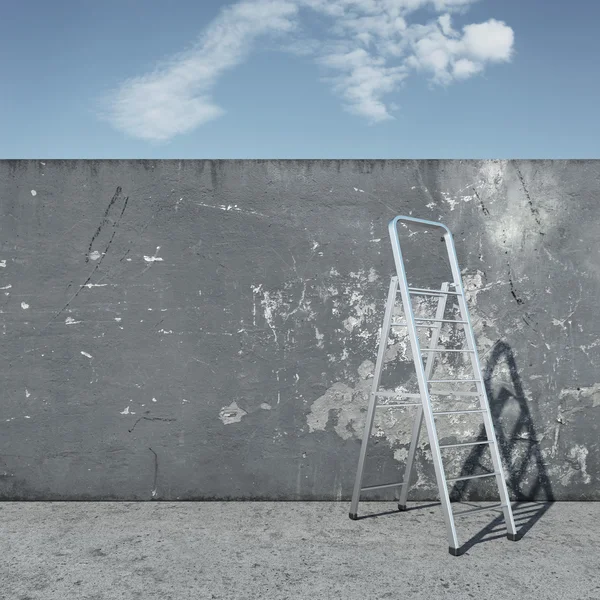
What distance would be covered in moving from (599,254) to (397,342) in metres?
1.57

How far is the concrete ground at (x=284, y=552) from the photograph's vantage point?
301 centimetres

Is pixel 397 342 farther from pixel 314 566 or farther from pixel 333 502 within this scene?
pixel 314 566

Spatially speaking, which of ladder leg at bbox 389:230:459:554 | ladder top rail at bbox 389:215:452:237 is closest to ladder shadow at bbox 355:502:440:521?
ladder leg at bbox 389:230:459:554

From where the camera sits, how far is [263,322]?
4508mm

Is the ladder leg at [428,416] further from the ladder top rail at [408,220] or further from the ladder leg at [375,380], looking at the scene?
the ladder leg at [375,380]

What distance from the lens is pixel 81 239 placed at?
14.9 ft

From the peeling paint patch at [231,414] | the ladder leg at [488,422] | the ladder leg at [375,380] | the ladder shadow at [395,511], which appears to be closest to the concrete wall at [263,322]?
the peeling paint patch at [231,414]

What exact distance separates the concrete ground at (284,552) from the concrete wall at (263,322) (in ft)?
0.97

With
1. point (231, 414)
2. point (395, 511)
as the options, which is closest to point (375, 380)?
point (395, 511)

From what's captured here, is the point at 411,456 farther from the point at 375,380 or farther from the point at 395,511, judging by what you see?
the point at 375,380

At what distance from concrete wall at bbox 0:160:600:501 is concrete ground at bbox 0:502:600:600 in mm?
294

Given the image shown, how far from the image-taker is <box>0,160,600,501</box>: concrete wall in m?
4.47

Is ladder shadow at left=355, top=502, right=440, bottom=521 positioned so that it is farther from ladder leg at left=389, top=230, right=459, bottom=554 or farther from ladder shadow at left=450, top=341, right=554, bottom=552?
ladder leg at left=389, top=230, right=459, bottom=554

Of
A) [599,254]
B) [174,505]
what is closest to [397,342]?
[599,254]
